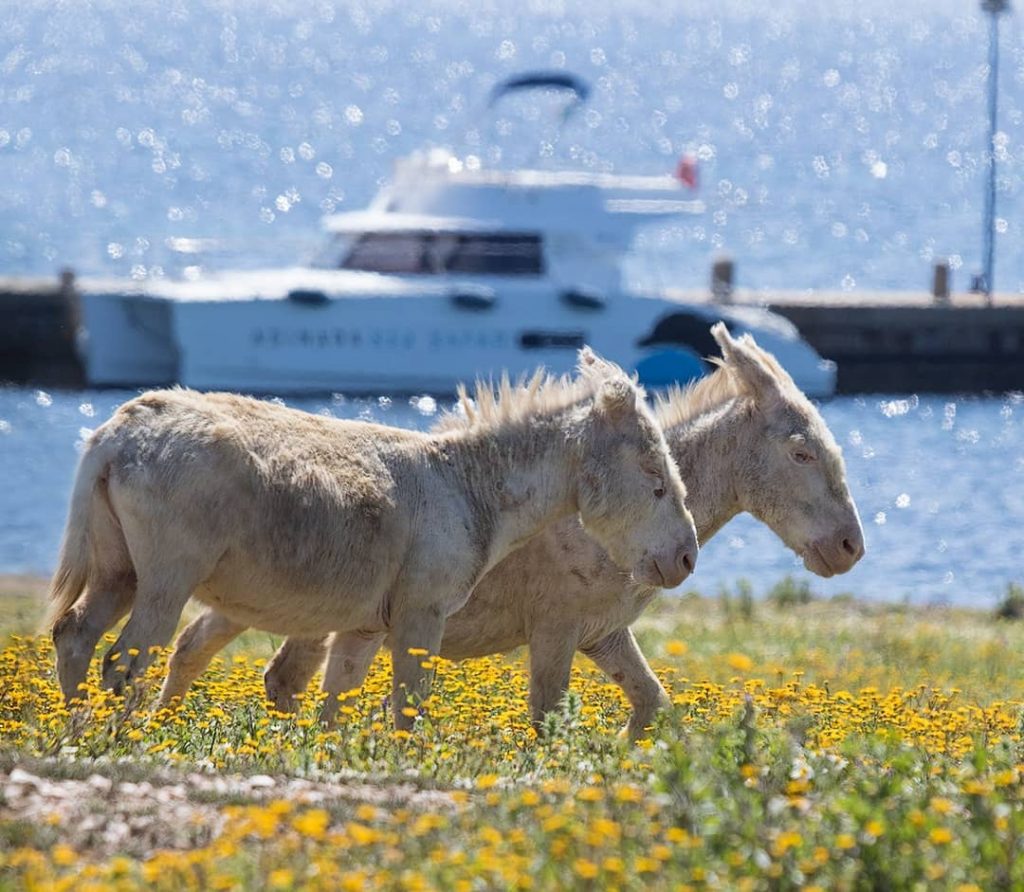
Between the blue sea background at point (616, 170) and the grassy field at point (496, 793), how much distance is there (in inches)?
740

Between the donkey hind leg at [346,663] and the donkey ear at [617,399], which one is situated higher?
the donkey ear at [617,399]

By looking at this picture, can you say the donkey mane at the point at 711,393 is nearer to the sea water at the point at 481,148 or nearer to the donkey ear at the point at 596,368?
the donkey ear at the point at 596,368

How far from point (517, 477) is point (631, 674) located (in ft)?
3.80

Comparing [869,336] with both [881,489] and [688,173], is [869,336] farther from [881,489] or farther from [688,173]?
[881,489]

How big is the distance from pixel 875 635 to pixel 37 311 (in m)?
29.7

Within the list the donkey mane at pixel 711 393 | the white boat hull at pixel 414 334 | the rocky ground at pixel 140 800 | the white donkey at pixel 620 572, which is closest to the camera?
the rocky ground at pixel 140 800

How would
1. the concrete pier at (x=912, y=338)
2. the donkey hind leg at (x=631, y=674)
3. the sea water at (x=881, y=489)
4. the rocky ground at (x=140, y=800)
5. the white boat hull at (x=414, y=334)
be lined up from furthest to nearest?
1. the concrete pier at (x=912, y=338)
2. the white boat hull at (x=414, y=334)
3. the sea water at (x=881, y=489)
4. the donkey hind leg at (x=631, y=674)
5. the rocky ground at (x=140, y=800)

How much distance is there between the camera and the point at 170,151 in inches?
4437

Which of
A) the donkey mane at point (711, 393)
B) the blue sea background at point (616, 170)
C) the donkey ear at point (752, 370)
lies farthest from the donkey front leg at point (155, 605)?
the blue sea background at point (616, 170)

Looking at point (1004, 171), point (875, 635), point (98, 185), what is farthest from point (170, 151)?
point (875, 635)

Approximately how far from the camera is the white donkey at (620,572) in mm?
9297

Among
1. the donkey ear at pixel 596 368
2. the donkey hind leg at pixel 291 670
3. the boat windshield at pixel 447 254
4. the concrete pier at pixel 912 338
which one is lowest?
the concrete pier at pixel 912 338

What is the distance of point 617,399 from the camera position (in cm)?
884

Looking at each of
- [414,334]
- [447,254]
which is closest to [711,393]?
[414,334]
